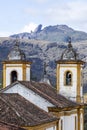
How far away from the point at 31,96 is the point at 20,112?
5.99m

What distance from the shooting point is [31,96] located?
30281mm

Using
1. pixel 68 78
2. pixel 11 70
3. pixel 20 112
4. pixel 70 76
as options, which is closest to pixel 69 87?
pixel 68 78

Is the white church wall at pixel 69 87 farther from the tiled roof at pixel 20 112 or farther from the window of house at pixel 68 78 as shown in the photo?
the tiled roof at pixel 20 112

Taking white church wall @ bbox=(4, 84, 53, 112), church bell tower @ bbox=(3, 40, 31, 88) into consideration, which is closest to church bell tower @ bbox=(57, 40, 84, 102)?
church bell tower @ bbox=(3, 40, 31, 88)

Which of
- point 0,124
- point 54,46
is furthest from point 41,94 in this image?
point 54,46

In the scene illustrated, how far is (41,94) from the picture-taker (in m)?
30.5

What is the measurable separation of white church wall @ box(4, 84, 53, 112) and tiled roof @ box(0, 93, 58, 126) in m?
0.90

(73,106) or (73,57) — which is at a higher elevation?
(73,57)

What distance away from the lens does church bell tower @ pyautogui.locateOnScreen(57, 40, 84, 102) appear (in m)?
37.0

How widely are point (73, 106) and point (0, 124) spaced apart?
47.2ft

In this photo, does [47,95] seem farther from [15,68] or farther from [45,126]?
[15,68]

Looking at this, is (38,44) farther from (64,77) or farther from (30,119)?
(30,119)

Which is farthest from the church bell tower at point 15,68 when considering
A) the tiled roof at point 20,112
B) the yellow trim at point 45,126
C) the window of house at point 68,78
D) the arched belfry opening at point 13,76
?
the yellow trim at point 45,126

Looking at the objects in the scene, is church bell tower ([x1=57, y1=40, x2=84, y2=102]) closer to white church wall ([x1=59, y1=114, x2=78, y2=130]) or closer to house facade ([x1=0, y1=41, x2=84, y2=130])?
house facade ([x1=0, y1=41, x2=84, y2=130])
